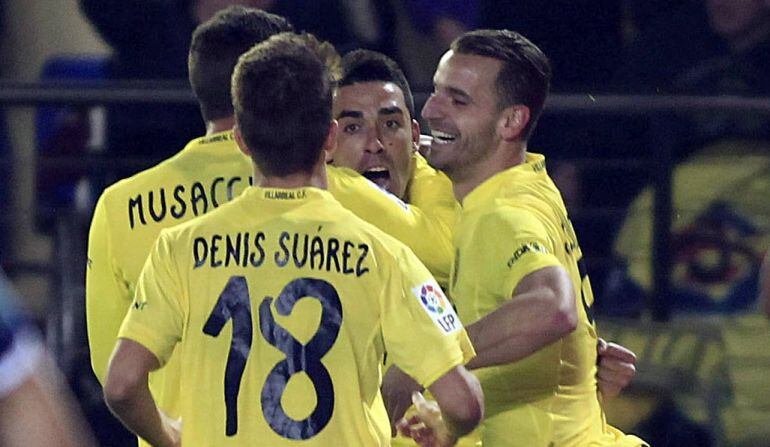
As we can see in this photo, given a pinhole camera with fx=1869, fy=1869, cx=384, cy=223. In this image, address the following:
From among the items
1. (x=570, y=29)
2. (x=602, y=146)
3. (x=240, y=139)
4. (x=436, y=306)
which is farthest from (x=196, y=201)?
(x=570, y=29)

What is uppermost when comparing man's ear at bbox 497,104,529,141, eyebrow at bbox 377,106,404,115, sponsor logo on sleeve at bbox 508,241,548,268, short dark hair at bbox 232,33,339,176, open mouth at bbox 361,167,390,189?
short dark hair at bbox 232,33,339,176

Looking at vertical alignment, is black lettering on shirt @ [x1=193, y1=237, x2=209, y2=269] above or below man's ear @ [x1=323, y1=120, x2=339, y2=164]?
below

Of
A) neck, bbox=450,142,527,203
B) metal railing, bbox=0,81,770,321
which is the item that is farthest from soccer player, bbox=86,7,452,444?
metal railing, bbox=0,81,770,321

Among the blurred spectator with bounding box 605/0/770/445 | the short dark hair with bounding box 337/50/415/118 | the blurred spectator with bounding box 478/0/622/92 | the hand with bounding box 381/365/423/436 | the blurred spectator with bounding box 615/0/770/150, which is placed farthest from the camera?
the blurred spectator with bounding box 478/0/622/92

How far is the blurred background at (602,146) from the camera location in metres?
6.93

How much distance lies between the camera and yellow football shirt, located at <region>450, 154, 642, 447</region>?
179 inches

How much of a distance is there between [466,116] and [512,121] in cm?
12

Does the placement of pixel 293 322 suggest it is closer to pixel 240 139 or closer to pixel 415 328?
pixel 415 328

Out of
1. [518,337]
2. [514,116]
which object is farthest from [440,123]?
[518,337]

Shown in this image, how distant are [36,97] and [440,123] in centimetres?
298

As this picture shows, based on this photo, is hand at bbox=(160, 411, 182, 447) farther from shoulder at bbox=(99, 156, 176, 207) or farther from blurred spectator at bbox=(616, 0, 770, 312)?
blurred spectator at bbox=(616, 0, 770, 312)

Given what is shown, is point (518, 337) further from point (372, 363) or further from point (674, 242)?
point (674, 242)

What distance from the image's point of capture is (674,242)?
7070 millimetres

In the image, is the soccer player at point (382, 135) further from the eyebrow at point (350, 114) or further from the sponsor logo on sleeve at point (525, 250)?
the sponsor logo on sleeve at point (525, 250)
